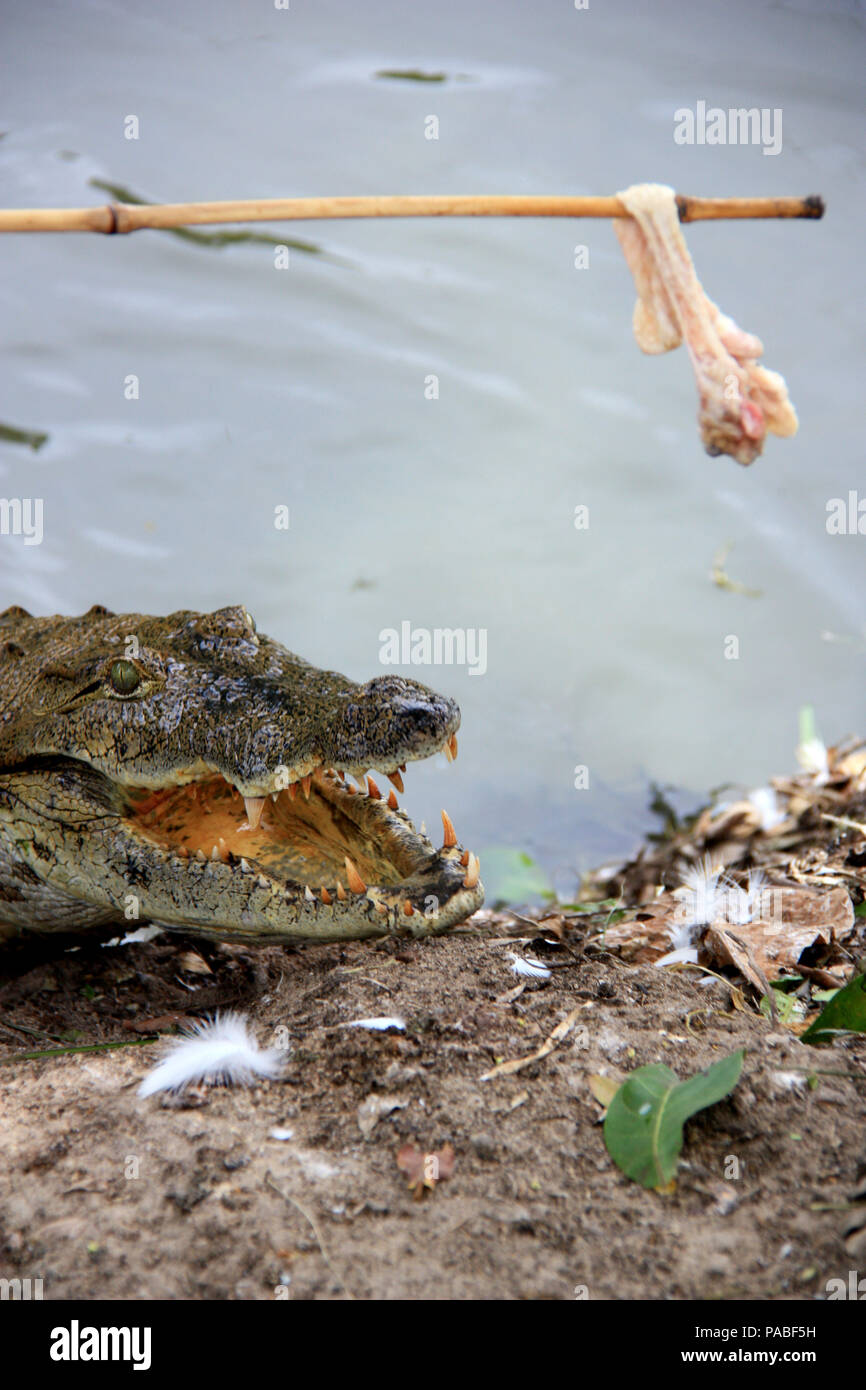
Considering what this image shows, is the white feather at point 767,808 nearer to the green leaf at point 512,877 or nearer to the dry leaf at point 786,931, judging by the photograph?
the green leaf at point 512,877

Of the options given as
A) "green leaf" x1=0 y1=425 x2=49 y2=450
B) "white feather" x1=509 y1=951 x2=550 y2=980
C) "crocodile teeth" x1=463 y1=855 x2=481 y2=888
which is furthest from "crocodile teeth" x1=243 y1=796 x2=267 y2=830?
"green leaf" x1=0 y1=425 x2=49 y2=450

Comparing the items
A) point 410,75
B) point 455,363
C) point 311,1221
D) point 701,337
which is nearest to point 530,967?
point 311,1221

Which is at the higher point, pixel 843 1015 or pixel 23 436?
pixel 23 436

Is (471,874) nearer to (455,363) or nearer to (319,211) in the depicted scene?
(319,211)

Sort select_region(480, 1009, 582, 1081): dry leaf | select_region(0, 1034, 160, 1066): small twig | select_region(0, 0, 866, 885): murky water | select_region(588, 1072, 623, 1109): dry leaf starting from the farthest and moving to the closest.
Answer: select_region(0, 0, 866, 885): murky water → select_region(0, 1034, 160, 1066): small twig → select_region(480, 1009, 582, 1081): dry leaf → select_region(588, 1072, 623, 1109): dry leaf

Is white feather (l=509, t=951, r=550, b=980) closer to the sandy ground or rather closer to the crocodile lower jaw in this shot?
the sandy ground
